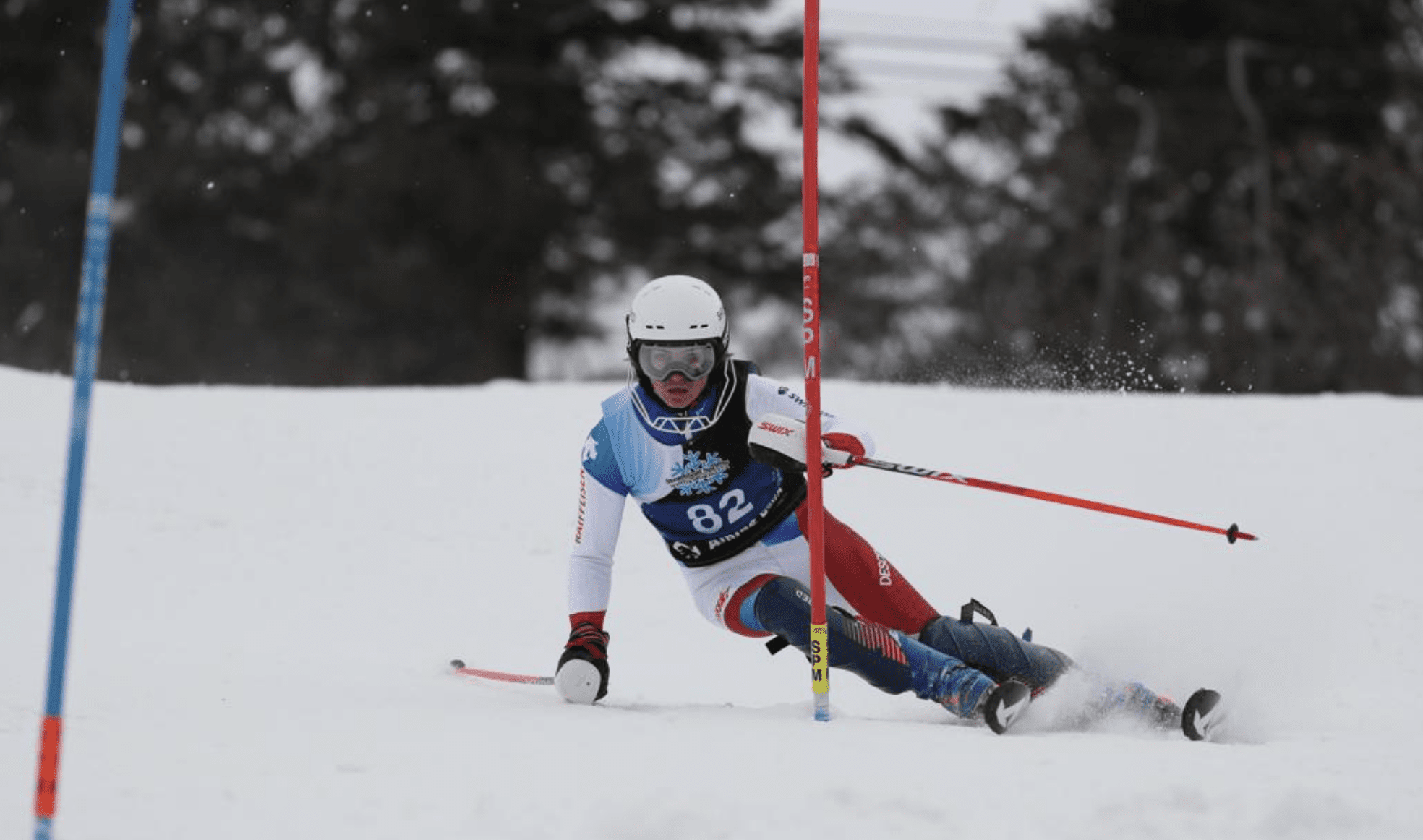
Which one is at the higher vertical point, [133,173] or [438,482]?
[133,173]

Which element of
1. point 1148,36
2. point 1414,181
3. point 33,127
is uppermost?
point 1148,36

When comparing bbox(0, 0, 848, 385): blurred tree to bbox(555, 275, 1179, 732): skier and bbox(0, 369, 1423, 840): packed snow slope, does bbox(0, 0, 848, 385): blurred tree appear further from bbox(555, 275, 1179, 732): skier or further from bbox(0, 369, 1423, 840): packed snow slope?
bbox(555, 275, 1179, 732): skier

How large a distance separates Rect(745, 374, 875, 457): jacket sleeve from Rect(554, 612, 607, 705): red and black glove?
860 millimetres

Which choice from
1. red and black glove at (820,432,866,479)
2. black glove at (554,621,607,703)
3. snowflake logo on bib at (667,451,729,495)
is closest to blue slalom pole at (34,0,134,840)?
black glove at (554,621,607,703)

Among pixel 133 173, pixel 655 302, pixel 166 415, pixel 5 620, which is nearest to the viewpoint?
pixel 655 302

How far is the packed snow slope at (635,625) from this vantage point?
3.64 m

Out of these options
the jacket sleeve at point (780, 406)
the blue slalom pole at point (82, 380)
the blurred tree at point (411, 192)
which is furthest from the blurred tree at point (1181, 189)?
the blue slalom pole at point (82, 380)

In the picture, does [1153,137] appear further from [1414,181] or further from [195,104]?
[195,104]

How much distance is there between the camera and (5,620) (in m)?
6.13

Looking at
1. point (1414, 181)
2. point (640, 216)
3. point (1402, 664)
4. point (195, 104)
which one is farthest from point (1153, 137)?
point (1402, 664)

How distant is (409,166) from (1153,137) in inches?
441

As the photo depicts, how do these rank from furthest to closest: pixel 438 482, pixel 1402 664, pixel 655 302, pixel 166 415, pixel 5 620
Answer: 1. pixel 166 415
2. pixel 438 482
3. pixel 1402 664
4. pixel 5 620
5. pixel 655 302

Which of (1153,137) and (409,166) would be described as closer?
(409,166)

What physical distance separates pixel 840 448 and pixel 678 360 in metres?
0.59
